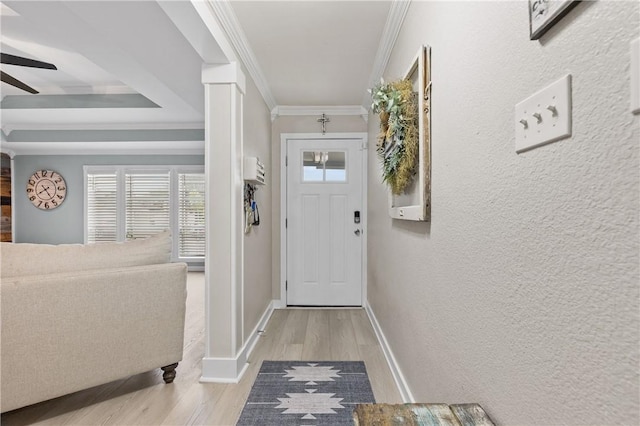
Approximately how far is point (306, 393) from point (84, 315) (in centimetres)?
134

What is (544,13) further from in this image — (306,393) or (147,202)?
(147,202)

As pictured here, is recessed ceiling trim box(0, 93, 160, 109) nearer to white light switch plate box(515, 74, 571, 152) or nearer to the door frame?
the door frame

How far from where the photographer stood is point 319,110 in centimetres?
424

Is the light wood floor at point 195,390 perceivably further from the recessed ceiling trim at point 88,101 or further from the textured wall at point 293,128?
the recessed ceiling trim at point 88,101

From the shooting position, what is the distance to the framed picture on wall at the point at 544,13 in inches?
26.7

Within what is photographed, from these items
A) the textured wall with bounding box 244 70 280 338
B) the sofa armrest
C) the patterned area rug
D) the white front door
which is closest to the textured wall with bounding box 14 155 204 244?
the white front door

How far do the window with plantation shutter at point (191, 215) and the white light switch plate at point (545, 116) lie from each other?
654 cm

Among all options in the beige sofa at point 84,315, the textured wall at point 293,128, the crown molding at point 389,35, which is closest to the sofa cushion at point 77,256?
the beige sofa at point 84,315

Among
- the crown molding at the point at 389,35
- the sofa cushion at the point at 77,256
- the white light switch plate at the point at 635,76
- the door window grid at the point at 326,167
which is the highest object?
the crown molding at the point at 389,35

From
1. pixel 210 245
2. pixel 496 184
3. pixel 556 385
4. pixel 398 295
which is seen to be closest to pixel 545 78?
pixel 496 184

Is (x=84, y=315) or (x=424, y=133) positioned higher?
(x=424, y=133)

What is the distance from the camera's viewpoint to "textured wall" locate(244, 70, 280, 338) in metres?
2.88

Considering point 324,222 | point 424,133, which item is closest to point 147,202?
point 324,222

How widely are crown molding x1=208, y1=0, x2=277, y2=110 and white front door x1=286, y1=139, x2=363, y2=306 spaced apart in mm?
1060
